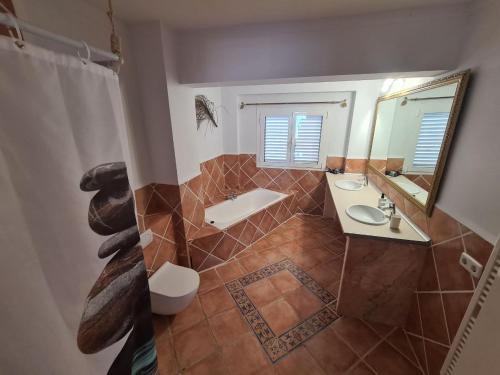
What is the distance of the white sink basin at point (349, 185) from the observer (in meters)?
2.73

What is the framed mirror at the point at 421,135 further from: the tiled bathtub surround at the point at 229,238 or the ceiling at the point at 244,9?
the tiled bathtub surround at the point at 229,238

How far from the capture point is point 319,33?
1.55 m

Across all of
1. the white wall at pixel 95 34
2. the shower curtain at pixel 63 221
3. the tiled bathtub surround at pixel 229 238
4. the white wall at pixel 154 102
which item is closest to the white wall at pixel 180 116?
the white wall at pixel 154 102

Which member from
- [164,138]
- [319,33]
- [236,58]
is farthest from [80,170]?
[319,33]

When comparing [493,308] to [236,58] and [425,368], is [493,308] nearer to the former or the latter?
[425,368]

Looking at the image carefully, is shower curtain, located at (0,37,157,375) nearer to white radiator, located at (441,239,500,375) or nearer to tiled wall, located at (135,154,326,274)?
tiled wall, located at (135,154,326,274)

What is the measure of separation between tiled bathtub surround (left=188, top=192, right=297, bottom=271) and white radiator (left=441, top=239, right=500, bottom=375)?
1.98m

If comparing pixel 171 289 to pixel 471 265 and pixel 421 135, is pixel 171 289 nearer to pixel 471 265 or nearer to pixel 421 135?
pixel 471 265

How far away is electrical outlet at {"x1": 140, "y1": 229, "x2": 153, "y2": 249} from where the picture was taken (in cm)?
170

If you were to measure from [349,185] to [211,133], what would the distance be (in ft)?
7.64

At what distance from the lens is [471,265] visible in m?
1.04

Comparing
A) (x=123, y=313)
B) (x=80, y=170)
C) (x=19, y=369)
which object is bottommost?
(x=123, y=313)

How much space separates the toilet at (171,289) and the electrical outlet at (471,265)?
178 cm

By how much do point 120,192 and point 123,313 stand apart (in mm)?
528
